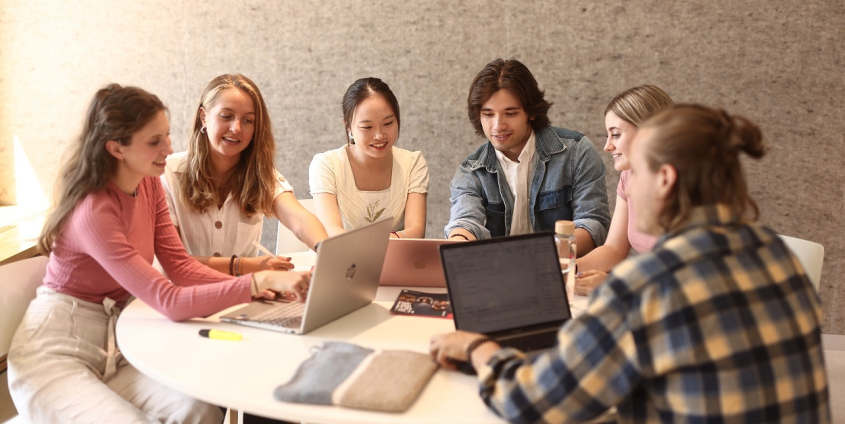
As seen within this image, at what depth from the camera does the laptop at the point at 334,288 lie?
5.75 ft

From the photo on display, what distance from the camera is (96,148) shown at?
2.02m

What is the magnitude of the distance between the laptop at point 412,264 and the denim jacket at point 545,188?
73 centimetres

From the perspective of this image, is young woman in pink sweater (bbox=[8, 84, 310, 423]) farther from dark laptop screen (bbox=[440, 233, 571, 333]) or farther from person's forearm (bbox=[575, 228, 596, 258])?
person's forearm (bbox=[575, 228, 596, 258])

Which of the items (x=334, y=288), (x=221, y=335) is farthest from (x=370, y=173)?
(x=221, y=335)

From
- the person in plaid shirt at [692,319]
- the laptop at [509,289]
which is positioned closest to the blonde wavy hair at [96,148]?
the laptop at [509,289]

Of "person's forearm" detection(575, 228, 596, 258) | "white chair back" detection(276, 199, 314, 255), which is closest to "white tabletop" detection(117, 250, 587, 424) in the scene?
"person's forearm" detection(575, 228, 596, 258)

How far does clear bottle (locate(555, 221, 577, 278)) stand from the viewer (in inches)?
82.7

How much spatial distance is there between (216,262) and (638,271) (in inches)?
65.7

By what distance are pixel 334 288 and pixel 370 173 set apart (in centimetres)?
144

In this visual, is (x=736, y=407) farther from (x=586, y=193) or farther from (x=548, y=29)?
(x=548, y=29)

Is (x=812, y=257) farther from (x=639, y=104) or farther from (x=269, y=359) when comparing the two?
(x=269, y=359)

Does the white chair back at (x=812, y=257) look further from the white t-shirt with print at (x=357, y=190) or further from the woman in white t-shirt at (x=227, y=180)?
the woman in white t-shirt at (x=227, y=180)

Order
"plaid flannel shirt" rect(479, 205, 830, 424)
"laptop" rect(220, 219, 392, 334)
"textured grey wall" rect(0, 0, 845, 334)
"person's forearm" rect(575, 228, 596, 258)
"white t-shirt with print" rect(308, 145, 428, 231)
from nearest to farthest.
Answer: "plaid flannel shirt" rect(479, 205, 830, 424) < "laptop" rect(220, 219, 392, 334) < "person's forearm" rect(575, 228, 596, 258) < "white t-shirt with print" rect(308, 145, 428, 231) < "textured grey wall" rect(0, 0, 845, 334)

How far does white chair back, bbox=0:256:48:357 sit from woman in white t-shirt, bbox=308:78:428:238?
1.10m
